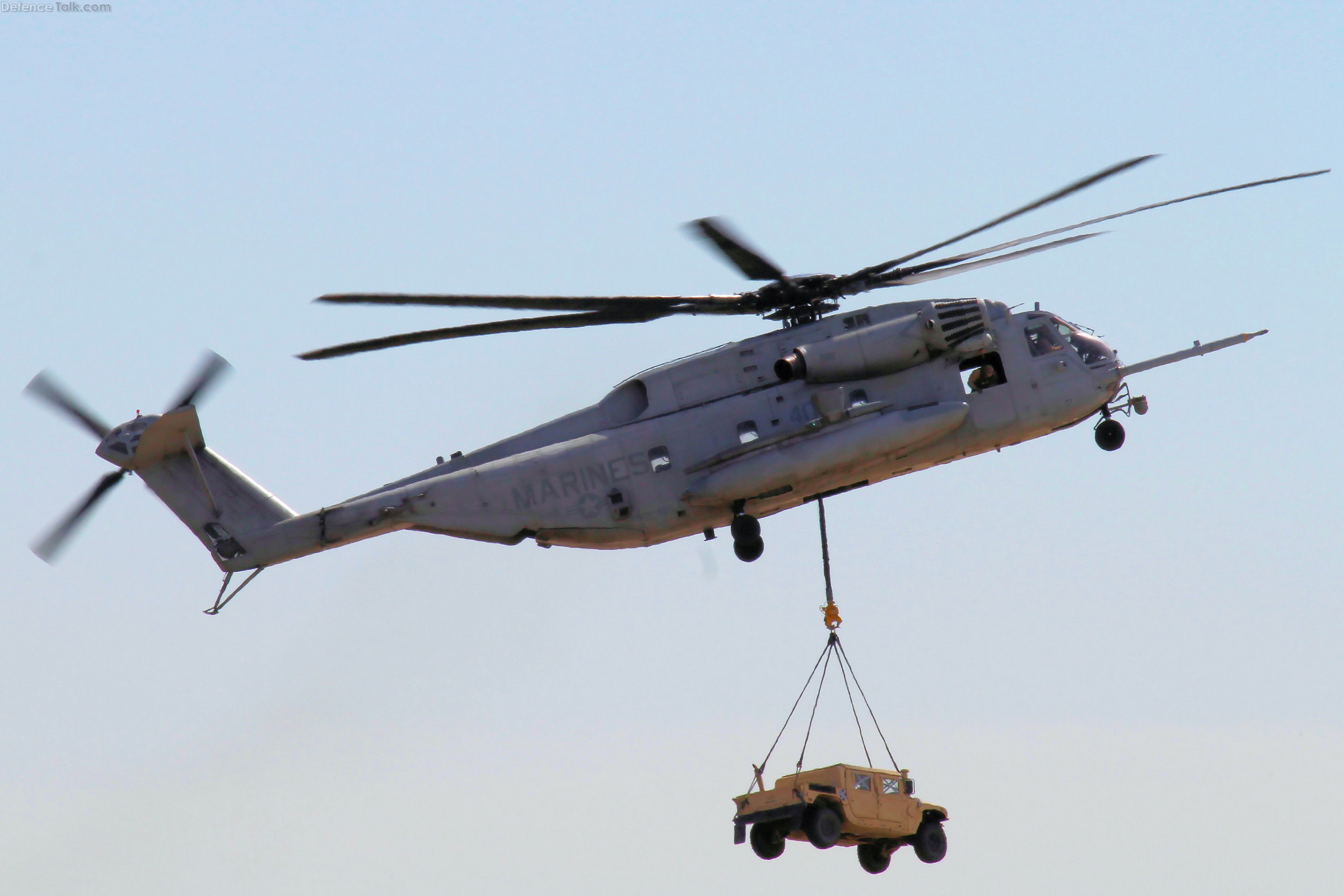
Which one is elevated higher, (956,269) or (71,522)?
(956,269)

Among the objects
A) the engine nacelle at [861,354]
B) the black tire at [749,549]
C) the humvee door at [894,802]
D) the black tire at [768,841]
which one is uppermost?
the engine nacelle at [861,354]

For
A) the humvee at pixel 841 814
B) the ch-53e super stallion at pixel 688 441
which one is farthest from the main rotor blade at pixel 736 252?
the humvee at pixel 841 814

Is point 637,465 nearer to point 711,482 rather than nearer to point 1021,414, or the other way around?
point 711,482

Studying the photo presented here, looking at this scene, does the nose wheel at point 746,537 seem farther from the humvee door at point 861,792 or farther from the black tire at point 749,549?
the humvee door at point 861,792

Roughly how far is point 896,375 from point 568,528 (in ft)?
21.5

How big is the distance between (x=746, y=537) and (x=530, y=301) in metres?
5.75

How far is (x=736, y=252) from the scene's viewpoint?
2784 cm

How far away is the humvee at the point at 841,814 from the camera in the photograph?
27453 mm

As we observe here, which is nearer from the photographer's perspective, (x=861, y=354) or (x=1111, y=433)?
(x=861, y=354)

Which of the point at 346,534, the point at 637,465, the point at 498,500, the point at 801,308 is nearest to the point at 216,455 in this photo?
the point at 346,534

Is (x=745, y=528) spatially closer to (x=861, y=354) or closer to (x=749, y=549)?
(x=749, y=549)

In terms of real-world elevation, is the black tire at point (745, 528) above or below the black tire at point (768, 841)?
above

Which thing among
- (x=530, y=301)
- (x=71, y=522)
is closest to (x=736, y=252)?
(x=530, y=301)

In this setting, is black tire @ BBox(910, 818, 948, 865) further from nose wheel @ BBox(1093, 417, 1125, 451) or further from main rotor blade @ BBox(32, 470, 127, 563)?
main rotor blade @ BBox(32, 470, 127, 563)
